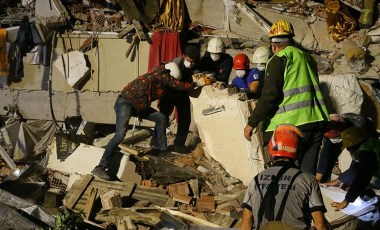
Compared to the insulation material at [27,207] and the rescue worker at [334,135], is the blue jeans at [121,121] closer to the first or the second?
the insulation material at [27,207]

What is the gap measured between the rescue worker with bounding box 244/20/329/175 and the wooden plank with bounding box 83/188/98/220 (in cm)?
248

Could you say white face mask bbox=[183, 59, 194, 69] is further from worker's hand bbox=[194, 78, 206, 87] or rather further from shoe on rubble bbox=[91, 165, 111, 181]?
shoe on rubble bbox=[91, 165, 111, 181]

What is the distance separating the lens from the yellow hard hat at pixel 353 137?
5457 mm

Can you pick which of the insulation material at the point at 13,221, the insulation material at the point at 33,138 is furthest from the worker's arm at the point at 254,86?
the insulation material at the point at 33,138

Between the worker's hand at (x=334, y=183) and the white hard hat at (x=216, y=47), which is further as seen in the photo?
the white hard hat at (x=216, y=47)

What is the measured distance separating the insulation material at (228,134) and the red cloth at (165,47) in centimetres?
194

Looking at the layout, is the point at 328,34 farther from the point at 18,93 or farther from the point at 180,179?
the point at 18,93

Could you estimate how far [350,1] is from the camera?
10391mm

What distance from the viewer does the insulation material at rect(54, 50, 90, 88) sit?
402 inches

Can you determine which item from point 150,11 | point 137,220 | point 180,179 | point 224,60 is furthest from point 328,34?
point 137,220

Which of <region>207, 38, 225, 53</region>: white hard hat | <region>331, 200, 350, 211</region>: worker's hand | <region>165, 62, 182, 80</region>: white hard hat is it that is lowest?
<region>331, 200, 350, 211</region>: worker's hand

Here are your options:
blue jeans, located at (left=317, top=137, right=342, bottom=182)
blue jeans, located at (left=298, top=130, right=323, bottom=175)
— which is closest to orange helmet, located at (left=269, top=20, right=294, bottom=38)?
blue jeans, located at (left=298, top=130, right=323, bottom=175)

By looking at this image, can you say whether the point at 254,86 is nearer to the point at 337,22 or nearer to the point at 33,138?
the point at 337,22

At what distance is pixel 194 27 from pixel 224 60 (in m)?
1.85
